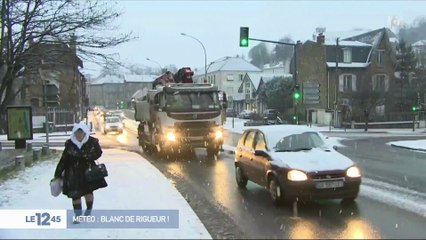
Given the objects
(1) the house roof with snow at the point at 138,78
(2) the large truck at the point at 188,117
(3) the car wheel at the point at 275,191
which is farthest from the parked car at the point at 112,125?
(1) the house roof with snow at the point at 138,78

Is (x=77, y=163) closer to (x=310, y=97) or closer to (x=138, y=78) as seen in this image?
(x=310, y=97)

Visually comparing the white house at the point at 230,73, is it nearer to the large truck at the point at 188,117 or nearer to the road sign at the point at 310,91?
the road sign at the point at 310,91

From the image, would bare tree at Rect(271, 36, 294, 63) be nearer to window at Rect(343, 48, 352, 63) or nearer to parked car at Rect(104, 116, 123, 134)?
window at Rect(343, 48, 352, 63)

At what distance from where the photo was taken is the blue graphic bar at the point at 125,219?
7.39m

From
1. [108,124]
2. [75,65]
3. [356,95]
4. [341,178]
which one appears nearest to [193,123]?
[75,65]

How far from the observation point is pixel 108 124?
48938mm

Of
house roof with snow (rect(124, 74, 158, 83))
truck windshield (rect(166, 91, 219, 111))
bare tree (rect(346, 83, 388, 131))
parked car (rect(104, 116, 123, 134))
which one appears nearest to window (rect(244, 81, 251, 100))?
bare tree (rect(346, 83, 388, 131))

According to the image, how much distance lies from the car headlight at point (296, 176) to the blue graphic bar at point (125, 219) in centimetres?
217

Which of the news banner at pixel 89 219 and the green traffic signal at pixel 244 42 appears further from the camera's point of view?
the green traffic signal at pixel 244 42

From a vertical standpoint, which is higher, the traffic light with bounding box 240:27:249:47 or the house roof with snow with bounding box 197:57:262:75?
the house roof with snow with bounding box 197:57:262:75

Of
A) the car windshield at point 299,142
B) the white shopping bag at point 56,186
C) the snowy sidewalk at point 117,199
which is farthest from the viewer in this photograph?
the car windshield at point 299,142

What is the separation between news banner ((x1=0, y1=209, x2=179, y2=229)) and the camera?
7.38 meters

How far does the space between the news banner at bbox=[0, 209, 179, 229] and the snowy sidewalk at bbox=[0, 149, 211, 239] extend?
21 centimetres

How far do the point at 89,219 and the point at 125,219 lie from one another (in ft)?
1.76
